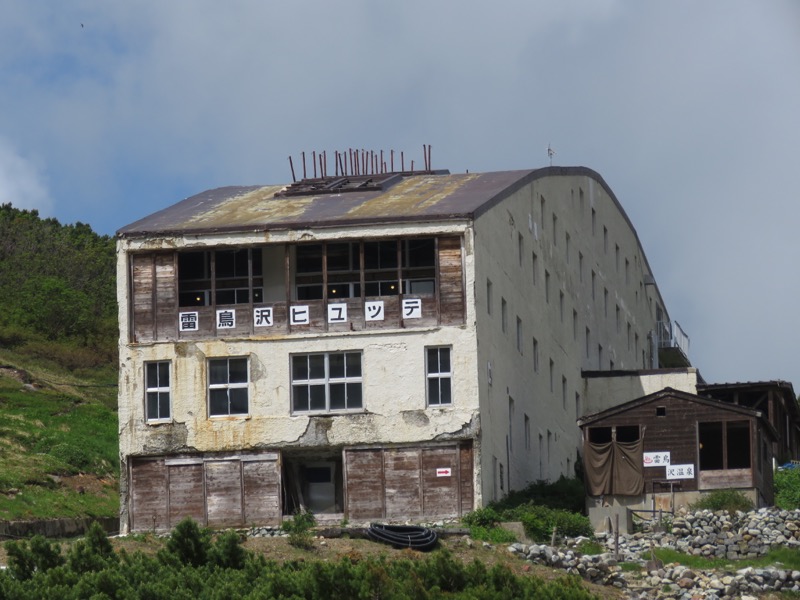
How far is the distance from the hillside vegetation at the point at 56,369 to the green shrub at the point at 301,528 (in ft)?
33.4

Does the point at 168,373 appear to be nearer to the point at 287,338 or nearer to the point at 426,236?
the point at 287,338

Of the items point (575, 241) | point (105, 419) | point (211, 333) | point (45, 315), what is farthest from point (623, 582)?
point (45, 315)

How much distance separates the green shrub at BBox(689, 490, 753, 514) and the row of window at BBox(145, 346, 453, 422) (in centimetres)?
771

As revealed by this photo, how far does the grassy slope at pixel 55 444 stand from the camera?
196ft

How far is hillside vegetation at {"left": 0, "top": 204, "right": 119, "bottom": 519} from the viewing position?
62.0 metres

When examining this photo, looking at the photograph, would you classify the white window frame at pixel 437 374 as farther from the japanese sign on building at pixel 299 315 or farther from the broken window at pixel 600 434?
the broken window at pixel 600 434

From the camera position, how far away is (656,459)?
177 feet

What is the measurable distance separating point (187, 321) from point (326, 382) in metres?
4.58

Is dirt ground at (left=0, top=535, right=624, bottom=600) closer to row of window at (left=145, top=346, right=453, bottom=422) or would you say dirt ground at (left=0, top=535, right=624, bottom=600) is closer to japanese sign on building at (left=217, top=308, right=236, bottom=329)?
row of window at (left=145, top=346, right=453, bottom=422)

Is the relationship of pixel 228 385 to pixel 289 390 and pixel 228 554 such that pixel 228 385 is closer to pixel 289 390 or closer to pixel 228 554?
pixel 289 390

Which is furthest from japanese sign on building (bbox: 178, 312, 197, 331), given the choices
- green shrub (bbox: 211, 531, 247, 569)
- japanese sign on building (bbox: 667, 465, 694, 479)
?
green shrub (bbox: 211, 531, 247, 569)

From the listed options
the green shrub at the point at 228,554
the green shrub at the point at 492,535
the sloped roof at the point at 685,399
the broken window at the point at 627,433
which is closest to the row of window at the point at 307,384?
the green shrub at the point at 492,535

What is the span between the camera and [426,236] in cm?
5288

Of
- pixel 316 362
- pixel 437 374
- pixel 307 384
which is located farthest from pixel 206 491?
pixel 437 374
